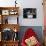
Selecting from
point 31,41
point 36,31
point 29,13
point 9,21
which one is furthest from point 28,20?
point 31,41

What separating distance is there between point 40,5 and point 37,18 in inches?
17.2

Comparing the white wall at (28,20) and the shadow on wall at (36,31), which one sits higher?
the white wall at (28,20)

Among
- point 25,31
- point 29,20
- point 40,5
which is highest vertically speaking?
point 40,5

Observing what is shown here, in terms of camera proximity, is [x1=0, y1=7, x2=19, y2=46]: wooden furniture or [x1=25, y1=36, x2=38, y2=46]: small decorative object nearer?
[x1=25, y1=36, x2=38, y2=46]: small decorative object

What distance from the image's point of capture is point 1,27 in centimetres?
492

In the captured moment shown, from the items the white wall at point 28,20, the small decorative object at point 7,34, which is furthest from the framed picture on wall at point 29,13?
the small decorative object at point 7,34

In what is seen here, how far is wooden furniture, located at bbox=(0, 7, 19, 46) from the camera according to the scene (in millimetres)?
4844

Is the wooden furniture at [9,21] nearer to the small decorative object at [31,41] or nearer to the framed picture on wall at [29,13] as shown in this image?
the framed picture on wall at [29,13]

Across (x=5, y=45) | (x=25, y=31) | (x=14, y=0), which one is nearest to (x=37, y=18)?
(x=25, y=31)

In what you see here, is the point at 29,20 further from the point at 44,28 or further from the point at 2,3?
the point at 2,3

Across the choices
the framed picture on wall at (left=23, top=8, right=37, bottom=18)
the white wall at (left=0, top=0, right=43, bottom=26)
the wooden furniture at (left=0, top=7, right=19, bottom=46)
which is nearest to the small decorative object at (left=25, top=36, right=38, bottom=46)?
the wooden furniture at (left=0, top=7, right=19, bottom=46)

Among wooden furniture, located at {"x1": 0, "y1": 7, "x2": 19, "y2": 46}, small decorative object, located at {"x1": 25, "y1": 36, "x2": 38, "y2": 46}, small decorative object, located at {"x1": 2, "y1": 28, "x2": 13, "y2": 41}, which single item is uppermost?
wooden furniture, located at {"x1": 0, "y1": 7, "x2": 19, "y2": 46}

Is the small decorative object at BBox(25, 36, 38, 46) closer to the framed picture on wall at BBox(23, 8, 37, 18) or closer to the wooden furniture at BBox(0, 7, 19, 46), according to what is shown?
the wooden furniture at BBox(0, 7, 19, 46)

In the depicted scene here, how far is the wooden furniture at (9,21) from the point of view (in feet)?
15.9
